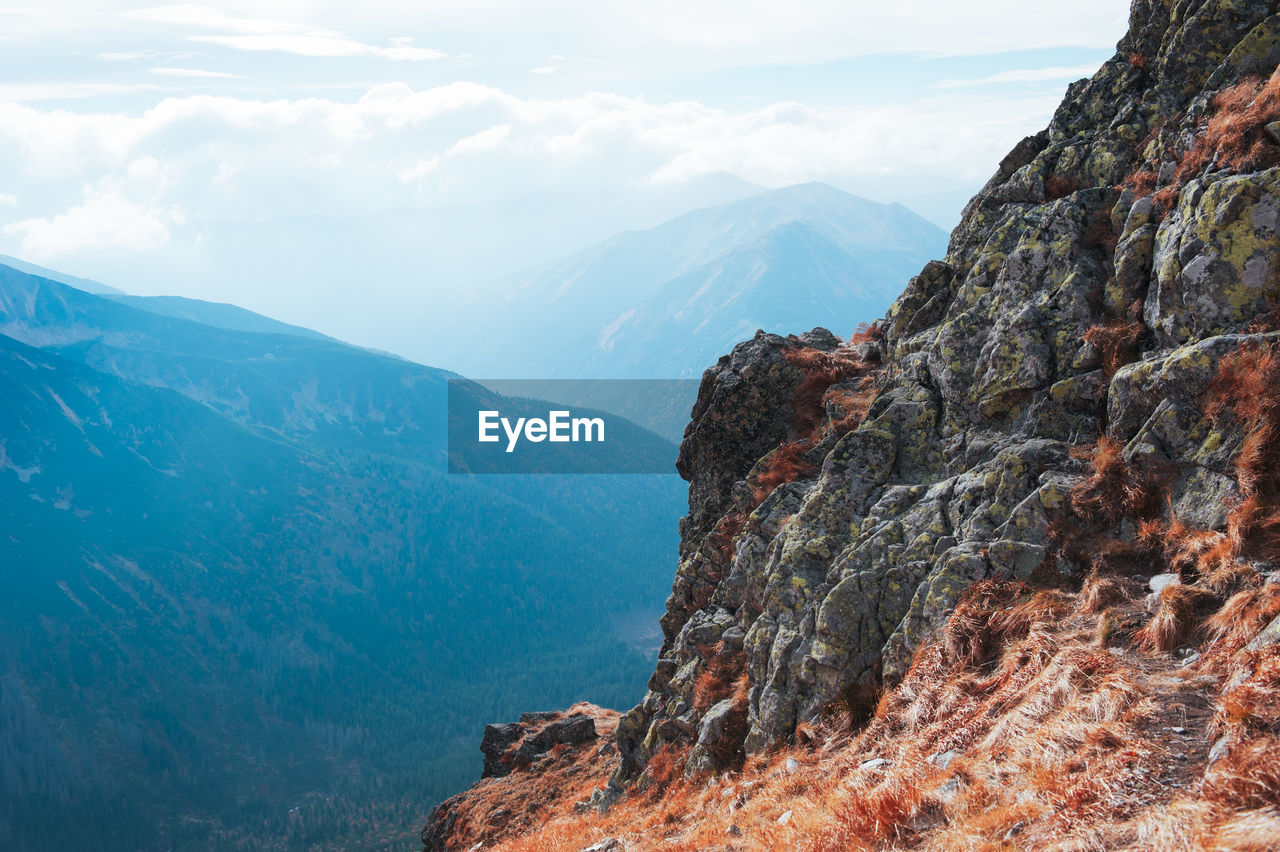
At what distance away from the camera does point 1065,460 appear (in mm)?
18328

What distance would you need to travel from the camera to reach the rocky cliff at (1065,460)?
14.4 m

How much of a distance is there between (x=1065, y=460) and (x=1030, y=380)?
2805mm

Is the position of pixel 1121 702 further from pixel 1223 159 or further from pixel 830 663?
pixel 1223 159

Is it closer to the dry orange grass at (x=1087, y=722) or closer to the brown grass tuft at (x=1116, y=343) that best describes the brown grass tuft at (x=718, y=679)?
the dry orange grass at (x=1087, y=722)

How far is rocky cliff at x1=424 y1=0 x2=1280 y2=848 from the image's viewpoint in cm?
1437

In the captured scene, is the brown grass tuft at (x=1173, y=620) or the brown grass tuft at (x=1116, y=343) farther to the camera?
the brown grass tuft at (x=1116, y=343)

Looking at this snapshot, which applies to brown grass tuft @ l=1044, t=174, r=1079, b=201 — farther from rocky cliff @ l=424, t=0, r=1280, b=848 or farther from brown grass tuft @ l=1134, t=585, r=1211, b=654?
brown grass tuft @ l=1134, t=585, r=1211, b=654

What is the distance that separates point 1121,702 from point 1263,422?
6769 mm

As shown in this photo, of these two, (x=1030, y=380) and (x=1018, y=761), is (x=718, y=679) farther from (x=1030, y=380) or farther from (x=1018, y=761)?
(x=1018, y=761)

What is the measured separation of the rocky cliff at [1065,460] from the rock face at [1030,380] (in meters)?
0.07

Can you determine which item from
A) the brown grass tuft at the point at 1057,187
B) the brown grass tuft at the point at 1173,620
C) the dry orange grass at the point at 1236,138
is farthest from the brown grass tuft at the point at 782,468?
the brown grass tuft at the point at 1173,620

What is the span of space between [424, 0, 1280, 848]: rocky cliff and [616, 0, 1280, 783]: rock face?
65 millimetres

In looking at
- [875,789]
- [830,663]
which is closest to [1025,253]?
[830,663]

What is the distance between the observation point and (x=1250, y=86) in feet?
64.8
